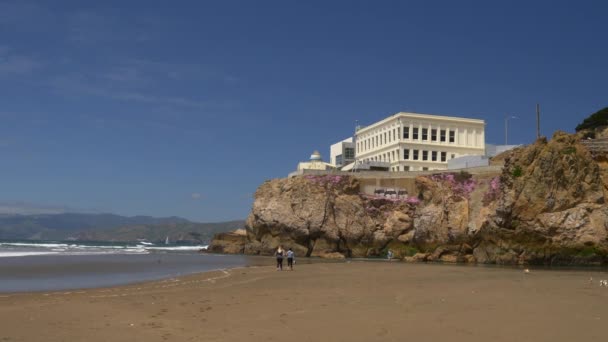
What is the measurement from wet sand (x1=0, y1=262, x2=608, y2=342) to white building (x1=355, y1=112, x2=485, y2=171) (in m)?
43.7

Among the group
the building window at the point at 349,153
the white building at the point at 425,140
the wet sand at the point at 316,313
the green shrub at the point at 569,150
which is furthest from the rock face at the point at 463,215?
the building window at the point at 349,153

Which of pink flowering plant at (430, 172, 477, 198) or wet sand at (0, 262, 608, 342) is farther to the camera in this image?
pink flowering plant at (430, 172, 477, 198)

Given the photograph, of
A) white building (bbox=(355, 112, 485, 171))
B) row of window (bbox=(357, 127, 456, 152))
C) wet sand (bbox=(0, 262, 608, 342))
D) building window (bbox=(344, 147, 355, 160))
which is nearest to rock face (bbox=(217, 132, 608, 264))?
white building (bbox=(355, 112, 485, 171))

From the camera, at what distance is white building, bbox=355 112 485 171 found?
62.7 metres

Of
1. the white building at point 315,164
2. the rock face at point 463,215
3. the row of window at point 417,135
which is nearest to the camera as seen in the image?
the rock face at point 463,215

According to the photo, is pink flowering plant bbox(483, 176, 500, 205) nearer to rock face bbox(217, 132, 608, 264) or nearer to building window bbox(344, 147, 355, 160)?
rock face bbox(217, 132, 608, 264)

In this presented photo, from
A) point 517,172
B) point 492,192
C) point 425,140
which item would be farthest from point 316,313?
point 425,140

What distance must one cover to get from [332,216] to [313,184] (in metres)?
4.14

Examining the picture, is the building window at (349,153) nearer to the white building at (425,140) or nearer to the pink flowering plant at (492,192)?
the white building at (425,140)

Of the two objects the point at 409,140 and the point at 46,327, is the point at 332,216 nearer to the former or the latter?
the point at 409,140

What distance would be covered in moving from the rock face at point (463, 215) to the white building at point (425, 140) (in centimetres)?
1056

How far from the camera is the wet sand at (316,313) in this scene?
10078 millimetres

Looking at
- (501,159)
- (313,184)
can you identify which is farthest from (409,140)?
(313,184)

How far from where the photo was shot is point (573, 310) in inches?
494
